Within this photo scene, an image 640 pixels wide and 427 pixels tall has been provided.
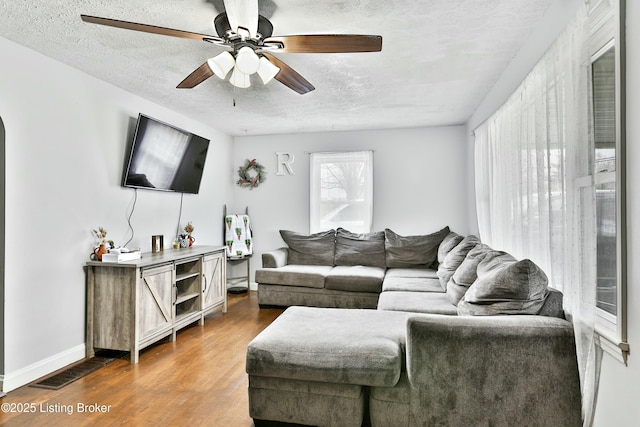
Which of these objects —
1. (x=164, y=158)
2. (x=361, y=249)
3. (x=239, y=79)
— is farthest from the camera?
(x=361, y=249)

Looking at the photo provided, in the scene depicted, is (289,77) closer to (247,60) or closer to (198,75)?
(247,60)

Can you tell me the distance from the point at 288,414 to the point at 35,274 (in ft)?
7.06

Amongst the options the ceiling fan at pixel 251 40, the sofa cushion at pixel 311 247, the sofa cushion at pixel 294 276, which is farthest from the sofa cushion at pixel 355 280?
the ceiling fan at pixel 251 40

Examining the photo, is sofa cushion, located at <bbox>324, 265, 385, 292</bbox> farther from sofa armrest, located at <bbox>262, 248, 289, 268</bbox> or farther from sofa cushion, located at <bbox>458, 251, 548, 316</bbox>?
sofa cushion, located at <bbox>458, 251, 548, 316</bbox>

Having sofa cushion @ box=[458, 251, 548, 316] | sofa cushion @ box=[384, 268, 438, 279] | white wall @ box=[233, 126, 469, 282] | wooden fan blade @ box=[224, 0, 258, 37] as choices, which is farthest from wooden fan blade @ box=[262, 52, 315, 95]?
white wall @ box=[233, 126, 469, 282]

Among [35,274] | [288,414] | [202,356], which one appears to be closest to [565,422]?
[288,414]

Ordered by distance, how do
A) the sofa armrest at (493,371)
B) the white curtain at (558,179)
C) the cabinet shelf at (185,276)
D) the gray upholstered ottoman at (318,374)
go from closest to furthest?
the white curtain at (558,179) < the sofa armrest at (493,371) < the gray upholstered ottoman at (318,374) < the cabinet shelf at (185,276)

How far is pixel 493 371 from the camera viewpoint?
5.71 feet

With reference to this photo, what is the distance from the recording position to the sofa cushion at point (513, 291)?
1899 mm

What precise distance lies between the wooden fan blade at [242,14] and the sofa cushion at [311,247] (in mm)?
3492

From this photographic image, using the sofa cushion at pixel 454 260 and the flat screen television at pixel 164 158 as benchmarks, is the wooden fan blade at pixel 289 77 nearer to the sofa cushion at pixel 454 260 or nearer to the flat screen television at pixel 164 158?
the flat screen television at pixel 164 158

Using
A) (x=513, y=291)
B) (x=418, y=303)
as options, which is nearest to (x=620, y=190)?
(x=513, y=291)

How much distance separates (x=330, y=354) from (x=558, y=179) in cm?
151

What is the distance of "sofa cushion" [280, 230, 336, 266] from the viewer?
5055mm
